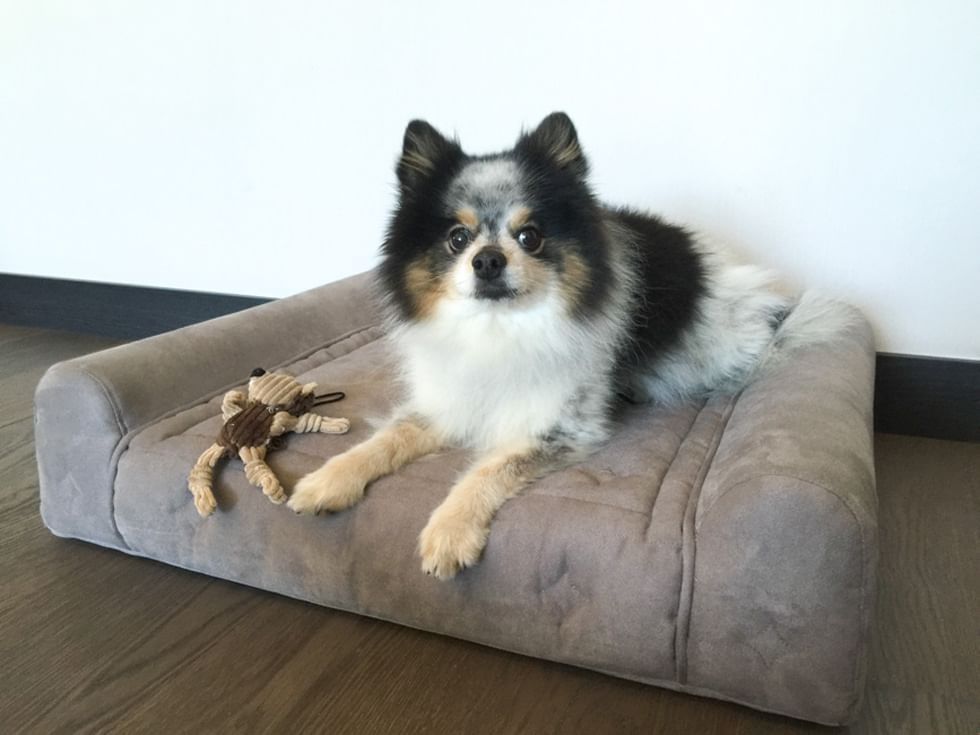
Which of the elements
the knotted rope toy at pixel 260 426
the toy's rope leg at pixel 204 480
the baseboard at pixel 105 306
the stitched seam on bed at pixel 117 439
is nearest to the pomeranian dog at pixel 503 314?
the knotted rope toy at pixel 260 426

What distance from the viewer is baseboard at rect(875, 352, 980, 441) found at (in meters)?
2.72

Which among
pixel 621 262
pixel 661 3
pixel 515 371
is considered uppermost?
pixel 661 3

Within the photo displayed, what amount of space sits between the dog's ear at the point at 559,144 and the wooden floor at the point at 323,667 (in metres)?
1.23

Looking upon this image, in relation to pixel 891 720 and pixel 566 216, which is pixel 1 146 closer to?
pixel 566 216

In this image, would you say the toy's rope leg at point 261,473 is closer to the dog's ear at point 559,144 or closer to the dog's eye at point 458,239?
the dog's eye at point 458,239

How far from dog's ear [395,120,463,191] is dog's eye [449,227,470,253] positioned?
0.19 metres

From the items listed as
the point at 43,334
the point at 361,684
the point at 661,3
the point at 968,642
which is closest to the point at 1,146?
the point at 43,334

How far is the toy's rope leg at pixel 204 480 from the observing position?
6.01ft

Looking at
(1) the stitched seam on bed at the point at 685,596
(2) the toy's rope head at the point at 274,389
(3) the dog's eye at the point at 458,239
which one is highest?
(3) the dog's eye at the point at 458,239

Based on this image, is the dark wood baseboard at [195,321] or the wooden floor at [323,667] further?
the dark wood baseboard at [195,321]

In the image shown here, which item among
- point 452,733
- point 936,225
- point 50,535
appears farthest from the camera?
point 936,225

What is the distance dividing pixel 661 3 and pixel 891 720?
2417mm

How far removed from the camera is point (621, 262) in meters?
2.03

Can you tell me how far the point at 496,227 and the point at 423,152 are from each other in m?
0.31
